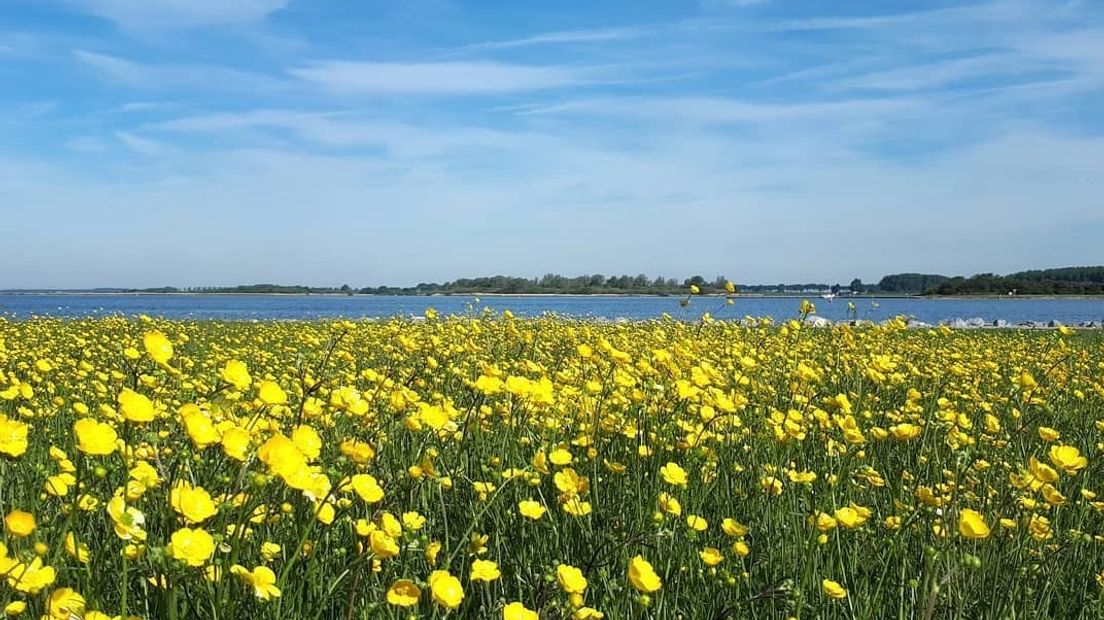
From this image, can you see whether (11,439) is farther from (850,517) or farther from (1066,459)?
(1066,459)

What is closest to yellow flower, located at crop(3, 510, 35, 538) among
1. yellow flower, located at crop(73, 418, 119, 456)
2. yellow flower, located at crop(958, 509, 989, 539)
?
yellow flower, located at crop(73, 418, 119, 456)

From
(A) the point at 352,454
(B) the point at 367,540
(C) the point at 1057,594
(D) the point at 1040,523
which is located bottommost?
(C) the point at 1057,594

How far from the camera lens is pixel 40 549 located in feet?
4.89

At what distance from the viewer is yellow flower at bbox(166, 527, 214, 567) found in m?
1.48

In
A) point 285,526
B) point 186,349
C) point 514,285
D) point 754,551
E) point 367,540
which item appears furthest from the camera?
point 514,285

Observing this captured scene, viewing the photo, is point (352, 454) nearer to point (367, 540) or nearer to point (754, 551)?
point (367, 540)

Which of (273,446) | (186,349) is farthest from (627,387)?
(186,349)

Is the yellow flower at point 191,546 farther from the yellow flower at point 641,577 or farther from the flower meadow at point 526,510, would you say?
the yellow flower at point 641,577

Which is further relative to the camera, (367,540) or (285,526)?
(285,526)

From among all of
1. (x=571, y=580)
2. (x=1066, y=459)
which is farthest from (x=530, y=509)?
(x=1066, y=459)

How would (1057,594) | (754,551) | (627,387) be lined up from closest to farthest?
(1057,594) < (754,551) < (627,387)

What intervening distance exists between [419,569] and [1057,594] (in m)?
2.02

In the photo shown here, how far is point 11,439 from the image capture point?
1.62 meters

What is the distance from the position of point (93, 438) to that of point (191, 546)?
0.30m
